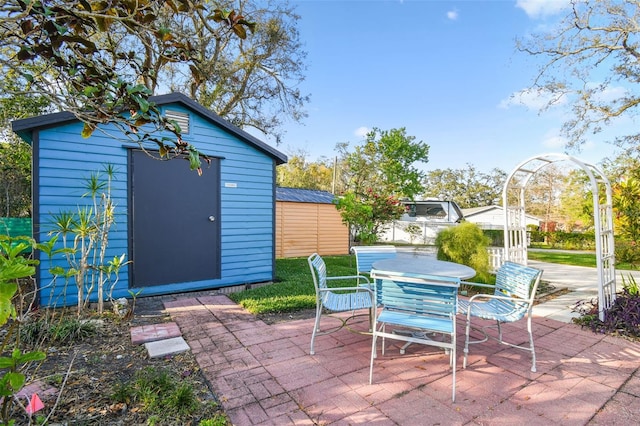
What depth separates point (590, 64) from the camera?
1052 cm

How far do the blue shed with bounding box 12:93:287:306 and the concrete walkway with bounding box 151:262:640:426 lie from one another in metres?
1.54

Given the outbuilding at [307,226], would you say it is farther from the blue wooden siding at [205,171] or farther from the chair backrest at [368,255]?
A: the chair backrest at [368,255]

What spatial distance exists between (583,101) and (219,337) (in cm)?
1425

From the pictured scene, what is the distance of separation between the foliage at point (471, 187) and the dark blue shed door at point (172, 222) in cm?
3249

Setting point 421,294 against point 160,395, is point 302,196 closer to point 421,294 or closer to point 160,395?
point 421,294

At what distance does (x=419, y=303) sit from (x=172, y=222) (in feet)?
12.7

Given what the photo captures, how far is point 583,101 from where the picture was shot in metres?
11.2

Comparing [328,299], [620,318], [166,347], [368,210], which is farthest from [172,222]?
[620,318]

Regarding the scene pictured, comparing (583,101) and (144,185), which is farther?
(583,101)

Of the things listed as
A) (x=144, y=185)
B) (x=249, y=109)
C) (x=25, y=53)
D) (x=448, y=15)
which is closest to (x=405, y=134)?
(x=249, y=109)

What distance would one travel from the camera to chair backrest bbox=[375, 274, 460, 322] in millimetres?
2238

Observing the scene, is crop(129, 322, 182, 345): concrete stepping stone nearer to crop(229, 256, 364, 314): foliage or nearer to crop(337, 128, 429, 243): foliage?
crop(229, 256, 364, 314): foliage

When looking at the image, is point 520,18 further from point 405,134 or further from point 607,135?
point 405,134

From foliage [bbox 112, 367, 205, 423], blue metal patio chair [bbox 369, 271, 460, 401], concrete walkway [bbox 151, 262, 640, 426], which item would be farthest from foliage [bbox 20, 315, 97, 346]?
blue metal patio chair [bbox 369, 271, 460, 401]
